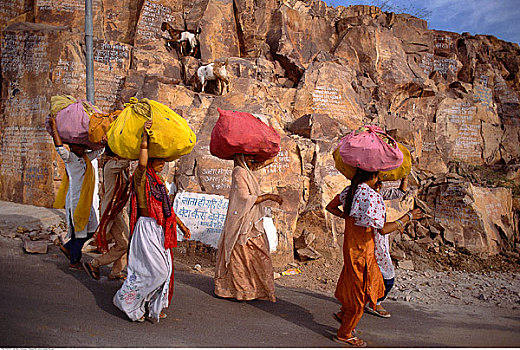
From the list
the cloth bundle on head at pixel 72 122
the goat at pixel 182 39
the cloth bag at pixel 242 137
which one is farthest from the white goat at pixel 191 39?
the cloth bag at pixel 242 137

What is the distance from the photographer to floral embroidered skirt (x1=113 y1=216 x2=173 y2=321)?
2.96 m

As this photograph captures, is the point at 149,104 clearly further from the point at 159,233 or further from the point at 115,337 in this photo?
the point at 115,337

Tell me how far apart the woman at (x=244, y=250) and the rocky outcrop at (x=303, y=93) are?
2.49 meters

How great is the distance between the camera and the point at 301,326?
3.30 m

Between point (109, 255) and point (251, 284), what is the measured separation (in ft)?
4.96

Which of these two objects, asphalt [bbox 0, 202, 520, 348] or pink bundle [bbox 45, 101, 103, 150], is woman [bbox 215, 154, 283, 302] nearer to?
asphalt [bbox 0, 202, 520, 348]

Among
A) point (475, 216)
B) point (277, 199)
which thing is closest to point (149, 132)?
point (277, 199)

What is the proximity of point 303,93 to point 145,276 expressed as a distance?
7.75 metres

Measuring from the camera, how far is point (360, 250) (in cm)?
304

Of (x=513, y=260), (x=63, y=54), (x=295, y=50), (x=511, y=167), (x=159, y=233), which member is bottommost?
(x=513, y=260)

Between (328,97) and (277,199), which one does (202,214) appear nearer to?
(277,199)

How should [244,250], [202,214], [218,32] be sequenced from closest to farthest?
[244,250], [202,214], [218,32]

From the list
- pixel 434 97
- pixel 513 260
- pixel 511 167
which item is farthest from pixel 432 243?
pixel 434 97

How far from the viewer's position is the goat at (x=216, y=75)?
29.9 feet
